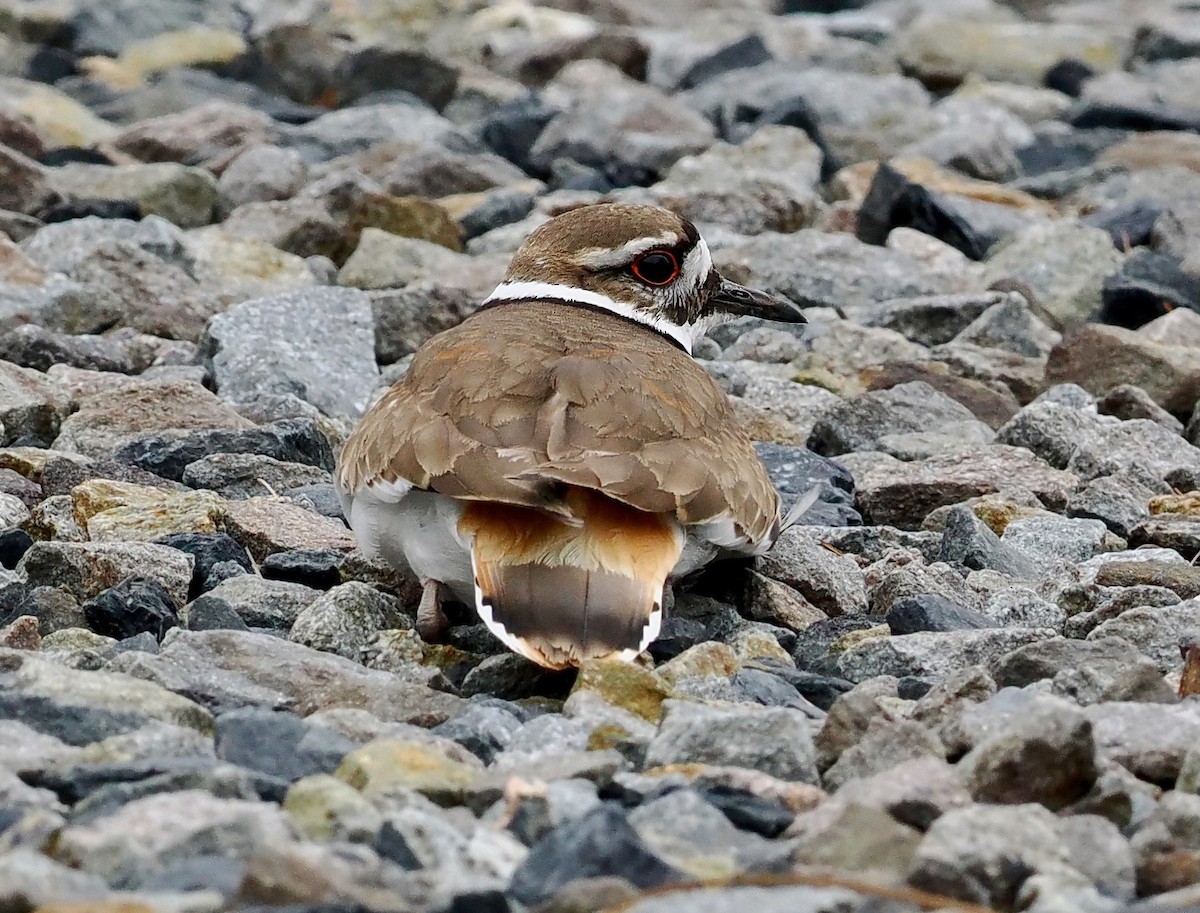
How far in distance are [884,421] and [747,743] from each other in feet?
14.0

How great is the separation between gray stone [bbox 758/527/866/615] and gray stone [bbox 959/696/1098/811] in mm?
2245

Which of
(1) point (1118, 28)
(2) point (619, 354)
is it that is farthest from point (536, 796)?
(1) point (1118, 28)

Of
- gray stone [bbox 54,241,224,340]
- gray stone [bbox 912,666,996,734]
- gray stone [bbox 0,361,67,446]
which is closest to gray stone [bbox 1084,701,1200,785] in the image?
gray stone [bbox 912,666,996,734]

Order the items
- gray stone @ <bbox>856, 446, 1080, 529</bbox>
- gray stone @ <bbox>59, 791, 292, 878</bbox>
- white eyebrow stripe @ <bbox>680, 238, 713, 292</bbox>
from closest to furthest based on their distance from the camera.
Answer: gray stone @ <bbox>59, 791, 292, 878</bbox>, gray stone @ <bbox>856, 446, 1080, 529</bbox>, white eyebrow stripe @ <bbox>680, 238, 713, 292</bbox>

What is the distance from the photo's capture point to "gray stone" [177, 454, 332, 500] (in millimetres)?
7492

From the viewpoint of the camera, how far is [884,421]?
28.8 feet

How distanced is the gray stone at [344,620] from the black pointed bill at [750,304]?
105 inches

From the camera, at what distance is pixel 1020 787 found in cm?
436

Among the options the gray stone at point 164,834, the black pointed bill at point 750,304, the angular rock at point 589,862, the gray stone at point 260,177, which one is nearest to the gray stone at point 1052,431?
the black pointed bill at point 750,304

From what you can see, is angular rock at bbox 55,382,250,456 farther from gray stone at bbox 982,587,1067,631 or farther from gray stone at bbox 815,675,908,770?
gray stone at bbox 815,675,908,770

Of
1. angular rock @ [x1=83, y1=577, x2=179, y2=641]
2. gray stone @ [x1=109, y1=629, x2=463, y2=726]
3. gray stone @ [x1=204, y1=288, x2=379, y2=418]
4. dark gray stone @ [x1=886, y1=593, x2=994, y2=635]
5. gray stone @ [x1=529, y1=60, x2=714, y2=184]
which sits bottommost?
gray stone @ [x1=529, y1=60, x2=714, y2=184]

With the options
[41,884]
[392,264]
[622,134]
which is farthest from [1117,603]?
[622,134]

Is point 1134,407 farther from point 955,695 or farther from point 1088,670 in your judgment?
point 955,695

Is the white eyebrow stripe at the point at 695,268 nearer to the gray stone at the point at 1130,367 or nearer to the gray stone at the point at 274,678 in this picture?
the gray stone at the point at 1130,367
